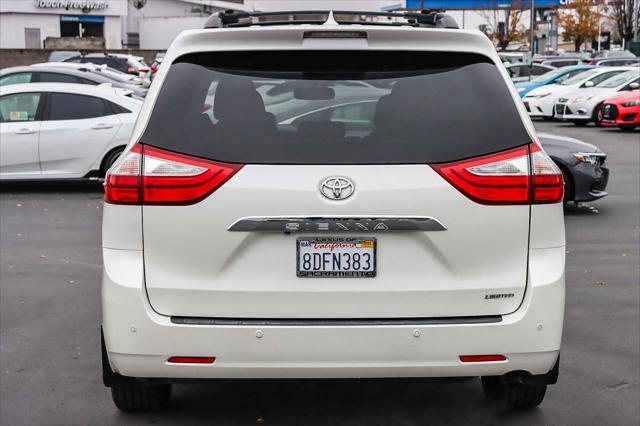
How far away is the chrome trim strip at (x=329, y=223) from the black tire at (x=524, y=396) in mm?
1316

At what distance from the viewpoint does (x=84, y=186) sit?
14.8 metres

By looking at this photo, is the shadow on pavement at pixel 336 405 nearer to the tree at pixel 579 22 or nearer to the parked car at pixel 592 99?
the parked car at pixel 592 99

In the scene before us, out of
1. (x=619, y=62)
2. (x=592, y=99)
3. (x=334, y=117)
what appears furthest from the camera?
(x=619, y=62)

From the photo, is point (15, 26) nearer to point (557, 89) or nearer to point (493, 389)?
point (557, 89)

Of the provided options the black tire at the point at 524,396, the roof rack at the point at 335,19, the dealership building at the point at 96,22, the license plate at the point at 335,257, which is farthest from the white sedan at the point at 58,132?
the dealership building at the point at 96,22

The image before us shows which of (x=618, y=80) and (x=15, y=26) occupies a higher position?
(x=15, y=26)

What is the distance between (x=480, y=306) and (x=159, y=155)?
1388mm

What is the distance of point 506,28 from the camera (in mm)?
83125

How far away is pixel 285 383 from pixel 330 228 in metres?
1.72

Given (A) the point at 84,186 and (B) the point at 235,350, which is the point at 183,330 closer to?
(B) the point at 235,350

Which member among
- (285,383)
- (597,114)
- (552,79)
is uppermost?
(285,383)

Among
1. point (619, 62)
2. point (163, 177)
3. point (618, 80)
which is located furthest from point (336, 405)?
point (619, 62)

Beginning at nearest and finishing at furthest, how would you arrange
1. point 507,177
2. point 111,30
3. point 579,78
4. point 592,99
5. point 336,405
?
point 507,177, point 336,405, point 592,99, point 579,78, point 111,30

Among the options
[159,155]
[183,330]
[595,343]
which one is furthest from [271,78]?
[595,343]
